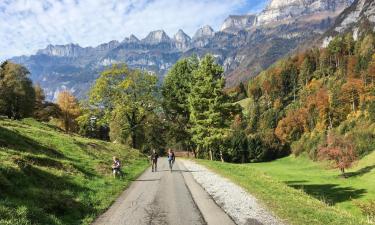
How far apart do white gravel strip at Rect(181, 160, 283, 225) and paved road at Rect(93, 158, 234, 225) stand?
0.49 metres

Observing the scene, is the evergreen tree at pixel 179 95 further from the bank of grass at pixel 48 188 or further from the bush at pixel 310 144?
the bush at pixel 310 144

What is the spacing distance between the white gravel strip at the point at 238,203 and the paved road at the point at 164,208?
492mm

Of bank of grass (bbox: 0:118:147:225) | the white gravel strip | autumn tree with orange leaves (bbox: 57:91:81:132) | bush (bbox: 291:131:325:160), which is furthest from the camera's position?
bush (bbox: 291:131:325:160)

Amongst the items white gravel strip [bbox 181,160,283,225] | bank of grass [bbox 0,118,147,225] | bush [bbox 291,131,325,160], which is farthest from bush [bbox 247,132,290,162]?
white gravel strip [bbox 181,160,283,225]

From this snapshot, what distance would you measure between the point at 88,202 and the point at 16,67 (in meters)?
64.9

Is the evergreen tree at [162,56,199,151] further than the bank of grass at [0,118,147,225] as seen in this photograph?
Yes

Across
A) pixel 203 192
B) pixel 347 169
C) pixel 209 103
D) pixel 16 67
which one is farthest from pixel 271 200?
pixel 347 169

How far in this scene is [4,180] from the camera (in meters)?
20.3

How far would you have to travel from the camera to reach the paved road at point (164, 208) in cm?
1905

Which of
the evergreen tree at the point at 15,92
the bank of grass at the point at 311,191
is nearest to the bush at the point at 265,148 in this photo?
the bank of grass at the point at 311,191

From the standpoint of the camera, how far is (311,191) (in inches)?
2451

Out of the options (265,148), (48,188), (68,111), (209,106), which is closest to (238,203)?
(48,188)

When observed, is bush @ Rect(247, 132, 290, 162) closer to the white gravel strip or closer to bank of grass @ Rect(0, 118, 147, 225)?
bank of grass @ Rect(0, 118, 147, 225)

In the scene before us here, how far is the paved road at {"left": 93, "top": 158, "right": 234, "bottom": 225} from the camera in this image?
62.5ft
